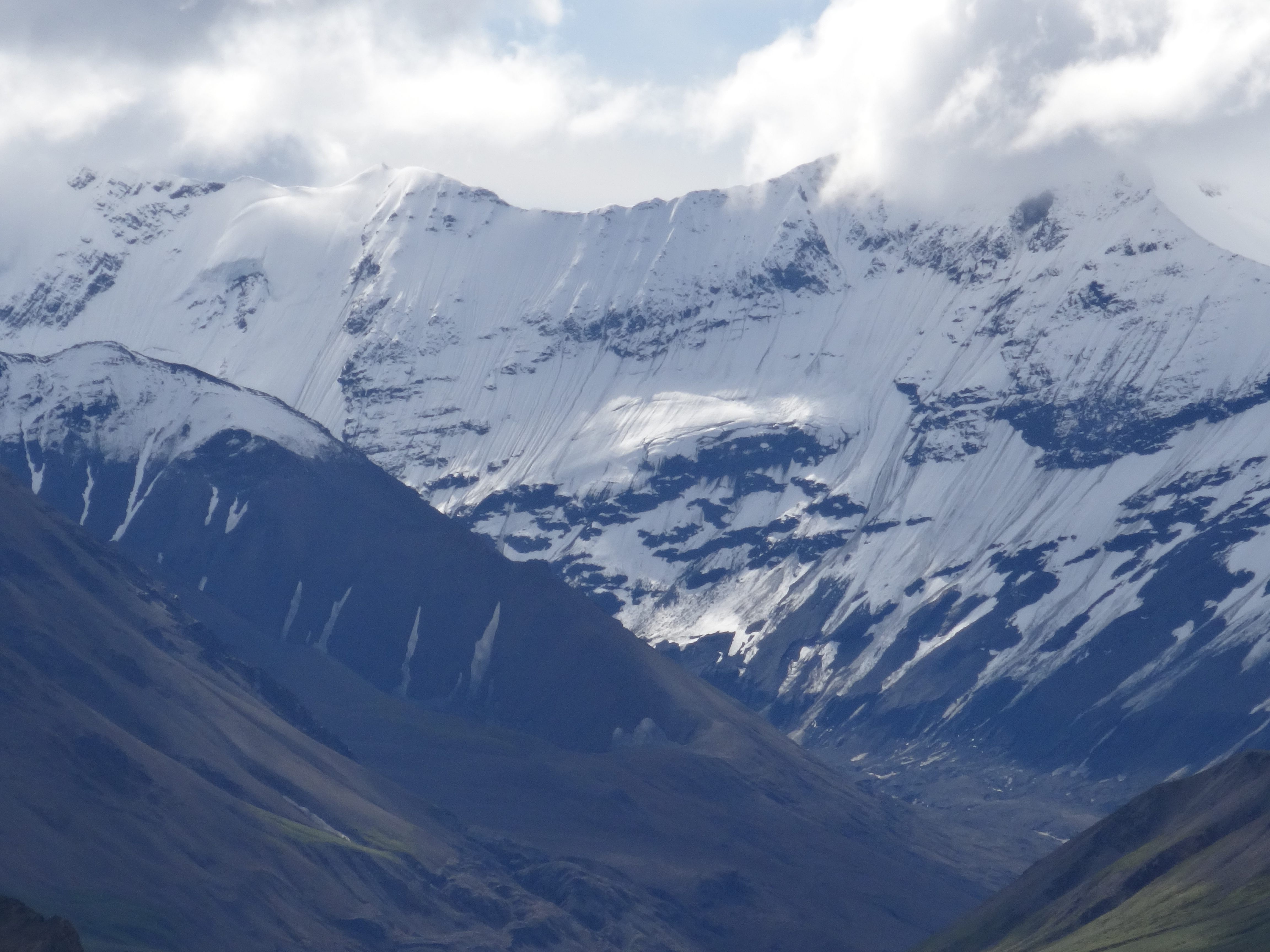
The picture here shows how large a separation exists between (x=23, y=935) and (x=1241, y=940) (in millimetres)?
106053

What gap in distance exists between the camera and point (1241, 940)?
200 m

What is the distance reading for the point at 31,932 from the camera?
13650 centimetres

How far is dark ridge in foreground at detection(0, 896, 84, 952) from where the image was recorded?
134875 mm

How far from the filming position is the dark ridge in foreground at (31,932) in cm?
13488

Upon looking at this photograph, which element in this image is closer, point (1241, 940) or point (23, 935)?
point (23, 935)

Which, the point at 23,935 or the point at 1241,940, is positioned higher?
the point at 1241,940

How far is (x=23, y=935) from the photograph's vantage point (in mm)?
136125
